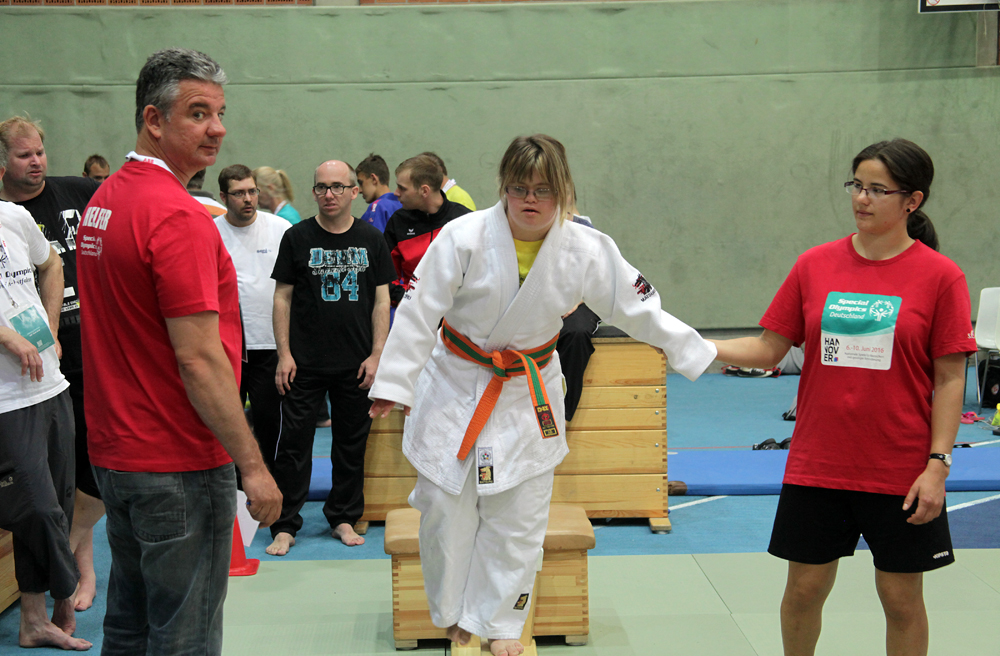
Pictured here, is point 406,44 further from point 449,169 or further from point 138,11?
point 138,11

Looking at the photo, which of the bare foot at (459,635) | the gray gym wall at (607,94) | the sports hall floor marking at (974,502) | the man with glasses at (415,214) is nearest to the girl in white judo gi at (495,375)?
the bare foot at (459,635)

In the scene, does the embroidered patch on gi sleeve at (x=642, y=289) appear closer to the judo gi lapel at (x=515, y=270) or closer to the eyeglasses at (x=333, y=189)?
the judo gi lapel at (x=515, y=270)

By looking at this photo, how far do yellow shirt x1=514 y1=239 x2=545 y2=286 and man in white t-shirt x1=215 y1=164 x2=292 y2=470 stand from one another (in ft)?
7.69

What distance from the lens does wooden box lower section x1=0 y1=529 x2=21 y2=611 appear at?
3.15 metres

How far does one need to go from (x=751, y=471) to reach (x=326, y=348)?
258cm

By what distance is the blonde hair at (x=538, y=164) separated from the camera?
7.07 ft

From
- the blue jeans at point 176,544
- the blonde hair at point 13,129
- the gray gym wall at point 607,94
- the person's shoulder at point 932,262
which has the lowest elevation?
the blue jeans at point 176,544

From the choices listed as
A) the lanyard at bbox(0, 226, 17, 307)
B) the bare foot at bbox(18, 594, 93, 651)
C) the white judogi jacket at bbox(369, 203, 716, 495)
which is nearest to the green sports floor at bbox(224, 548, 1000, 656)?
the bare foot at bbox(18, 594, 93, 651)

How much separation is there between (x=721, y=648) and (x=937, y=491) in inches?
45.2

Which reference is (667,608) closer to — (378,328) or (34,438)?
(378,328)

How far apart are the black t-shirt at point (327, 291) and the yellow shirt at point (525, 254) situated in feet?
6.27

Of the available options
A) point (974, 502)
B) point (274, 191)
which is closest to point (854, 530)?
point (974, 502)

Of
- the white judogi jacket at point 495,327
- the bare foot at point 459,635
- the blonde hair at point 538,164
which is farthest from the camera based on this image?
the bare foot at point 459,635

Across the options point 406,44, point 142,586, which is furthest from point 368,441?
point 406,44
